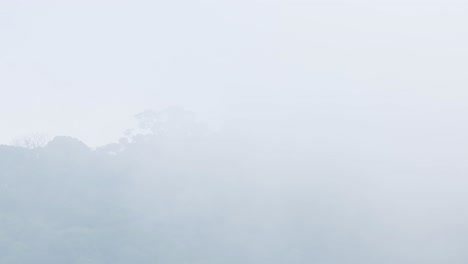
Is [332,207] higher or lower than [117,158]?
lower

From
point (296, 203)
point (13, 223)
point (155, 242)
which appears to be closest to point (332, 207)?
point (296, 203)

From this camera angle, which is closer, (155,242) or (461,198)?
(155,242)

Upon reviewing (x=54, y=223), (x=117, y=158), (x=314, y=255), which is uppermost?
(x=117, y=158)

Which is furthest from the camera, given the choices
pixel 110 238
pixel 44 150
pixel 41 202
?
pixel 44 150

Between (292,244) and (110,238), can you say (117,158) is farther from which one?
(292,244)

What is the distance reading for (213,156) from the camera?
1071 inches

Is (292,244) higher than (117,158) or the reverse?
the reverse

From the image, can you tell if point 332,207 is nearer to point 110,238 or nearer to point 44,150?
point 110,238

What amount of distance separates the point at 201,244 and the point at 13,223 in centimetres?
508

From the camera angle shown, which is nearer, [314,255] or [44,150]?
[314,255]

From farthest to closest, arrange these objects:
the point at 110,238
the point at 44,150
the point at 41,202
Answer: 1. the point at 44,150
2. the point at 41,202
3. the point at 110,238

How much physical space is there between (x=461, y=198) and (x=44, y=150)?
41.4ft

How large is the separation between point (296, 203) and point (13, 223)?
26.3 feet

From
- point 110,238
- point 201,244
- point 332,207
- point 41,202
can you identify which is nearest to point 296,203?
point 332,207
